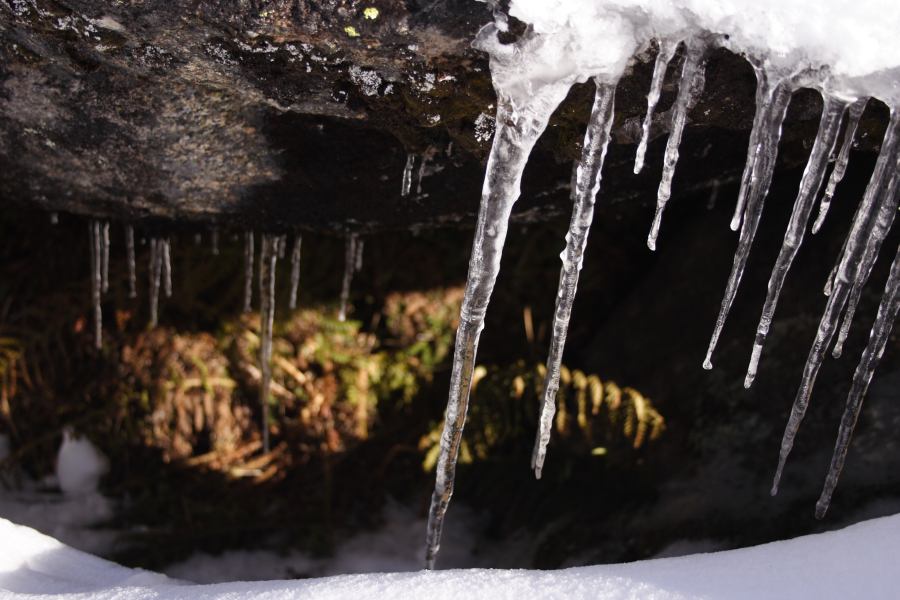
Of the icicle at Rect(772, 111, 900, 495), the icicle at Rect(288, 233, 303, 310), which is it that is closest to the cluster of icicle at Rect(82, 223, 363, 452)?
the icicle at Rect(288, 233, 303, 310)

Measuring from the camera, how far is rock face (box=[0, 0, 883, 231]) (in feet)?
5.42

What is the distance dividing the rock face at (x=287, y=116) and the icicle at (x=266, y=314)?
0.71ft

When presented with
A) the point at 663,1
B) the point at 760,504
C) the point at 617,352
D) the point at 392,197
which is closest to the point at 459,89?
the point at 663,1

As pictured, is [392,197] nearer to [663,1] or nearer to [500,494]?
[663,1]

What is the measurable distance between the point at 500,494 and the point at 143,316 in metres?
1.95

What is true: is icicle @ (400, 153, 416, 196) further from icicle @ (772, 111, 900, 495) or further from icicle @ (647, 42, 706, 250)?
icicle @ (772, 111, 900, 495)

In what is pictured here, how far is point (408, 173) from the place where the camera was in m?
2.31

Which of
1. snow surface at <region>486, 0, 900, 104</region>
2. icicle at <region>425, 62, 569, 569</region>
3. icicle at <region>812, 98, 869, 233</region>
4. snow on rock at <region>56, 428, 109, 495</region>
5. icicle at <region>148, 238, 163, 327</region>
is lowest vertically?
snow on rock at <region>56, 428, 109, 495</region>

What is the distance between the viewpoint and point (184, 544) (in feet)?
11.8

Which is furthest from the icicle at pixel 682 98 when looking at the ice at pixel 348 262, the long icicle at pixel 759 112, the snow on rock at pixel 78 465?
the snow on rock at pixel 78 465

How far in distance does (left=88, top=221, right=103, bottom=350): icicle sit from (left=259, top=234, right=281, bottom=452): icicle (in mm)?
653

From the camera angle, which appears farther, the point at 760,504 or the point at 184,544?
the point at 184,544

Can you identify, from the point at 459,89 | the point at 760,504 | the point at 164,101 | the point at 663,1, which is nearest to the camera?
the point at 663,1

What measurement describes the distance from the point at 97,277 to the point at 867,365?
9.61 ft
